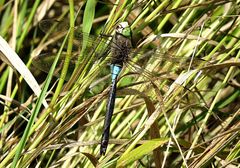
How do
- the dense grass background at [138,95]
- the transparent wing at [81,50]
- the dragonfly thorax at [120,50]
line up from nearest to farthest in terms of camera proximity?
the dense grass background at [138,95]
the transparent wing at [81,50]
the dragonfly thorax at [120,50]

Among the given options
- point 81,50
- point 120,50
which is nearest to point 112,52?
point 120,50

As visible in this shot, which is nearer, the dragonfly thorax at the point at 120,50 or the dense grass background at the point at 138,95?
the dense grass background at the point at 138,95

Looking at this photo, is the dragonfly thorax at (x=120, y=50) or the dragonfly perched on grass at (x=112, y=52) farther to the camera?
the dragonfly thorax at (x=120, y=50)

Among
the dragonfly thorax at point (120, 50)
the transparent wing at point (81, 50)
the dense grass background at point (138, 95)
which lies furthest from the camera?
the dragonfly thorax at point (120, 50)

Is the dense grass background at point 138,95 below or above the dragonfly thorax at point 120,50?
below

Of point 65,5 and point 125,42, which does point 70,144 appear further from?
point 65,5

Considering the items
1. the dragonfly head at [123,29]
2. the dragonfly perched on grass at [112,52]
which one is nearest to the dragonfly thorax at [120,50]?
the dragonfly perched on grass at [112,52]

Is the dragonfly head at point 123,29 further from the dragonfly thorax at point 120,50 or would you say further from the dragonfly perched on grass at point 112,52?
the dragonfly thorax at point 120,50

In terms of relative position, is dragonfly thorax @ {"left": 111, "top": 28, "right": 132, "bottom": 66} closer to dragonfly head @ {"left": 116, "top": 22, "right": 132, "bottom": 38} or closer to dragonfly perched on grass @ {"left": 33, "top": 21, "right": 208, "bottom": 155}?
dragonfly perched on grass @ {"left": 33, "top": 21, "right": 208, "bottom": 155}

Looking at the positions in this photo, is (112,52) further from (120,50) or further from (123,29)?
(123,29)

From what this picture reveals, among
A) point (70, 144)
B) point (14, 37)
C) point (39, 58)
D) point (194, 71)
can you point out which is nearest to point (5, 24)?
point (14, 37)
